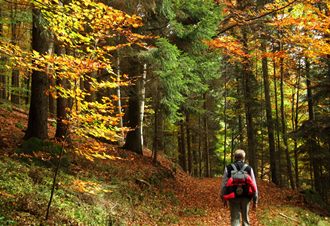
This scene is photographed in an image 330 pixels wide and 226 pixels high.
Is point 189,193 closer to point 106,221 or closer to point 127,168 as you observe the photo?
point 127,168

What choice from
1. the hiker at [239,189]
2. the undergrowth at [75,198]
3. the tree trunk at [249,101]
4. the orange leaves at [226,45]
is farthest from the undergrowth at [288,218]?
the orange leaves at [226,45]

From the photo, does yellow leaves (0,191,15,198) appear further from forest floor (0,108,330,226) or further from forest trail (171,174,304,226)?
forest trail (171,174,304,226)

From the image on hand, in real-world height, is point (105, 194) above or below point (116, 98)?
below

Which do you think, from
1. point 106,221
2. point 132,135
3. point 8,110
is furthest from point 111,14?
point 8,110

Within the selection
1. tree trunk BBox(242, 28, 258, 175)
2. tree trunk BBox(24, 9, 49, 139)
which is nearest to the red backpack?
tree trunk BBox(24, 9, 49, 139)

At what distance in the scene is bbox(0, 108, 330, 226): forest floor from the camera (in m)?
7.07

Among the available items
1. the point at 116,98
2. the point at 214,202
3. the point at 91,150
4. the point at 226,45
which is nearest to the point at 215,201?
the point at 214,202

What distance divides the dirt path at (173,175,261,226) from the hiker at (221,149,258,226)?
4.39 m

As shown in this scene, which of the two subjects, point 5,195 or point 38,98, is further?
point 38,98

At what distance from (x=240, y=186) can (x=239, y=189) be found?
6 centimetres

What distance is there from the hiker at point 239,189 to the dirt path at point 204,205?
173 inches

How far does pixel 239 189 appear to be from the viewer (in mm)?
6531

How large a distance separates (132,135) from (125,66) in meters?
3.81

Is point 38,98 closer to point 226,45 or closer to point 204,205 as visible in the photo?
point 204,205
